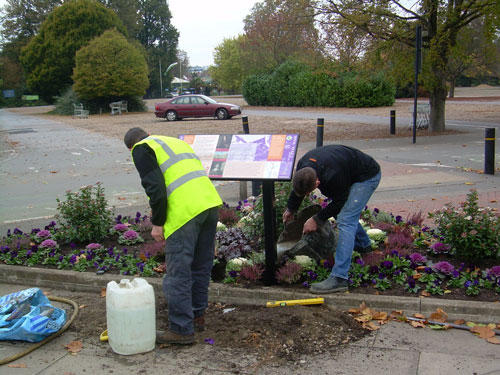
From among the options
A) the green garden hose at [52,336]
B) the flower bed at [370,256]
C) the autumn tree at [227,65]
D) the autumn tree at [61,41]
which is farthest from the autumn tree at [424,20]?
the autumn tree at [227,65]

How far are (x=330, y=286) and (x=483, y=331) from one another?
122 cm

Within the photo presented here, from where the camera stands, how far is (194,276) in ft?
14.0

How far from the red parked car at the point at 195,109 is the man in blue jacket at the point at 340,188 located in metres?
24.8

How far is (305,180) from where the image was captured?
14.3 ft

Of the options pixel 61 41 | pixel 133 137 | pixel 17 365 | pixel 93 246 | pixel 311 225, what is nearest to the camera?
pixel 17 365

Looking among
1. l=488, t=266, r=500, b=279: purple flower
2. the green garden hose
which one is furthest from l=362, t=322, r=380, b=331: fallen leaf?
the green garden hose

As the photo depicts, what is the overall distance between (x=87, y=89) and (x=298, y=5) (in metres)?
26.9

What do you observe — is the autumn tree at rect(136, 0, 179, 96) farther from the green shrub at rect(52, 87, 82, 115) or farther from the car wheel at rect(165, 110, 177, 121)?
the car wheel at rect(165, 110, 177, 121)

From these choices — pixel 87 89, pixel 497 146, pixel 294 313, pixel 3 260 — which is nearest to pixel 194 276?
pixel 294 313

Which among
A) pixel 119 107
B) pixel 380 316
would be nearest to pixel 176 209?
pixel 380 316

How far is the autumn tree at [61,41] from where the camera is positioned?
148ft

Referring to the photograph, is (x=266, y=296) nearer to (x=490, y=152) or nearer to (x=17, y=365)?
(x=17, y=365)

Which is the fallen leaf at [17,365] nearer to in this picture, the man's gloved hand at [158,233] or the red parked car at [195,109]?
the man's gloved hand at [158,233]

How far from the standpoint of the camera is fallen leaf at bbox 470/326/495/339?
3.94 metres
